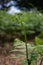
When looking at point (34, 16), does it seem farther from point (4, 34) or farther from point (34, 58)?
point (34, 58)

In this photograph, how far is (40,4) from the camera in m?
9.84

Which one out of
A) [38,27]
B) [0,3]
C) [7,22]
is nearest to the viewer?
[7,22]

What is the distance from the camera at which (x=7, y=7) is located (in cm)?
828

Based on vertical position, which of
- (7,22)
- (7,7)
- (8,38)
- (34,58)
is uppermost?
(7,7)

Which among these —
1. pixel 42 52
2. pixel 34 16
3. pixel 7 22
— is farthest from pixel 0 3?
pixel 42 52

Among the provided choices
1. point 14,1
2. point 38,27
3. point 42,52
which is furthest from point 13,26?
point 14,1

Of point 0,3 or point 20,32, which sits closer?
point 20,32

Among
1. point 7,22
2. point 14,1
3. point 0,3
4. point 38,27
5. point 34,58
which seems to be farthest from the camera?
point 14,1

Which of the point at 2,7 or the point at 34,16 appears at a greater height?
the point at 2,7

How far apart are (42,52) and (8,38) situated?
103 inches

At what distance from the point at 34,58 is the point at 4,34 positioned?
2765 mm

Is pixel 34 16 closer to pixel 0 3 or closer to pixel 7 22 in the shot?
pixel 7 22

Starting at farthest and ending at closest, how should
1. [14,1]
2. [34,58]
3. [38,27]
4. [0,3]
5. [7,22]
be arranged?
[14,1] < [0,3] < [38,27] < [7,22] < [34,58]

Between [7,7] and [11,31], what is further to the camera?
[7,7]
